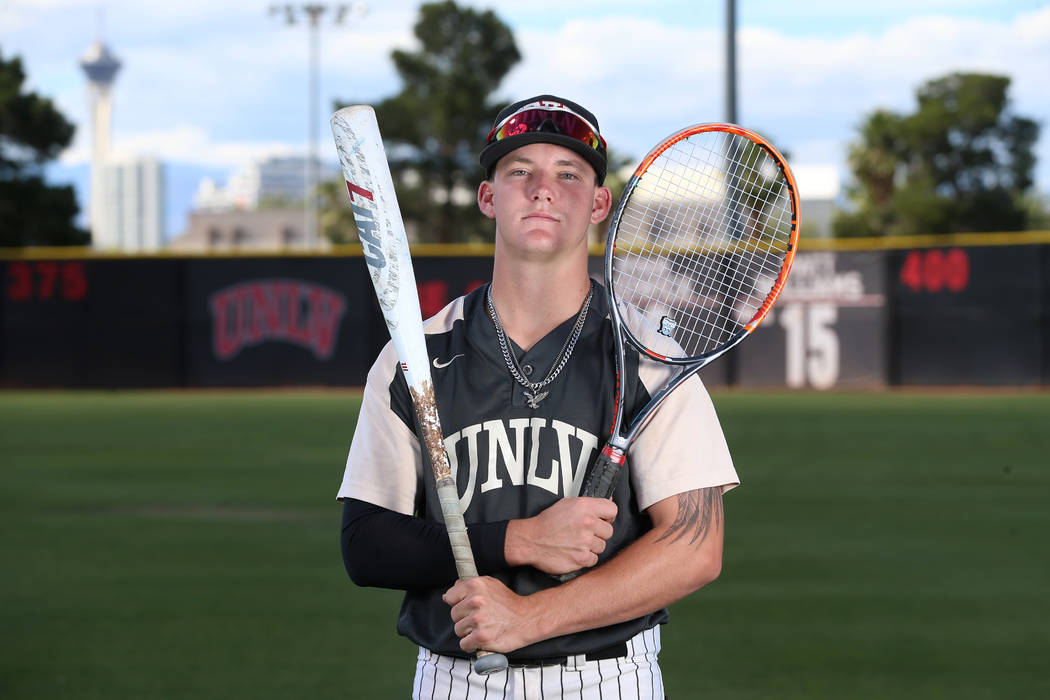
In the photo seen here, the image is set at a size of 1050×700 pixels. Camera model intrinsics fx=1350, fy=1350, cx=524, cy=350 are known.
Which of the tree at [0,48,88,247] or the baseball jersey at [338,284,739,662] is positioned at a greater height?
the tree at [0,48,88,247]

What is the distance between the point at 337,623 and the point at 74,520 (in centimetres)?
383

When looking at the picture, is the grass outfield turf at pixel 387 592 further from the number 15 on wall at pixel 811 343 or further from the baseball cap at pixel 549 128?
the number 15 on wall at pixel 811 343

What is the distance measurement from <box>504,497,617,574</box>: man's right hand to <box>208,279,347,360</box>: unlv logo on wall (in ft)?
72.4

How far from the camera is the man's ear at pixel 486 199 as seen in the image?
114 inches

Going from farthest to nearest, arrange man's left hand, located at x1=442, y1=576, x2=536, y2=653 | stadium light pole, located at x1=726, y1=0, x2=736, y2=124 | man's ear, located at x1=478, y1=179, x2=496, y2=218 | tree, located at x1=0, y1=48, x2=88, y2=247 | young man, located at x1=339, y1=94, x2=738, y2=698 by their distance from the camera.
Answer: tree, located at x1=0, y1=48, x2=88, y2=247
stadium light pole, located at x1=726, y1=0, x2=736, y2=124
man's ear, located at x1=478, y1=179, x2=496, y2=218
young man, located at x1=339, y1=94, x2=738, y2=698
man's left hand, located at x1=442, y1=576, x2=536, y2=653

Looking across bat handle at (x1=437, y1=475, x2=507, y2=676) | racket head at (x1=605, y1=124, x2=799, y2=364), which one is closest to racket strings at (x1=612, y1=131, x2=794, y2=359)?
racket head at (x1=605, y1=124, x2=799, y2=364)

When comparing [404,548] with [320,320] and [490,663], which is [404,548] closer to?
[490,663]

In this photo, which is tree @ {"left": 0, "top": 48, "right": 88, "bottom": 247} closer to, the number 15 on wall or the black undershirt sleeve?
the number 15 on wall

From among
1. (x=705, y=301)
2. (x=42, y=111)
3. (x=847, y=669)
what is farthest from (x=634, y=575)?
(x=42, y=111)

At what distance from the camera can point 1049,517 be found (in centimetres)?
937

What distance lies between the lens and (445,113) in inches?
1805

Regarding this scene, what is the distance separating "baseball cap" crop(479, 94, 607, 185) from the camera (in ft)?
8.91

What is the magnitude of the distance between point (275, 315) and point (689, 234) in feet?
69.1

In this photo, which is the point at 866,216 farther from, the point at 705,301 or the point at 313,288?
the point at 705,301
